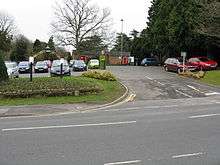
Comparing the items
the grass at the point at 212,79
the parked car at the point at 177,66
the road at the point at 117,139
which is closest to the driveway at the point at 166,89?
the grass at the point at 212,79

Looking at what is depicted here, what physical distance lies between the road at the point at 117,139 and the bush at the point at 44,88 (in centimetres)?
761

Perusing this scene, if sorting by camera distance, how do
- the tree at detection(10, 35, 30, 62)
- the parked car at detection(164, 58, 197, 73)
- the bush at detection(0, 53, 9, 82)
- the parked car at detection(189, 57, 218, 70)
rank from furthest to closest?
the tree at detection(10, 35, 30, 62) → the parked car at detection(189, 57, 218, 70) → the parked car at detection(164, 58, 197, 73) → the bush at detection(0, 53, 9, 82)

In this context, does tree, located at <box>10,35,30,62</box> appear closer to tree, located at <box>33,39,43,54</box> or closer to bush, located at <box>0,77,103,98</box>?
tree, located at <box>33,39,43,54</box>

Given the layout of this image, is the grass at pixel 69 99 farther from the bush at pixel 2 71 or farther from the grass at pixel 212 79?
the grass at pixel 212 79

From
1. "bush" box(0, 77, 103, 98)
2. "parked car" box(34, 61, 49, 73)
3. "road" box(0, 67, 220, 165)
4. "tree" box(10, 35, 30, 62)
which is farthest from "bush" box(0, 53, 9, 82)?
"tree" box(10, 35, 30, 62)

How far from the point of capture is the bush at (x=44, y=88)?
25.9m

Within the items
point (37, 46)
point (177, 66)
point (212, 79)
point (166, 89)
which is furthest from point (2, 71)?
point (37, 46)

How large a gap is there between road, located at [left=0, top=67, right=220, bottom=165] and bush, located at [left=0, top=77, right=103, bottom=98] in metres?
7.61

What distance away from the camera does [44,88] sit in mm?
26703

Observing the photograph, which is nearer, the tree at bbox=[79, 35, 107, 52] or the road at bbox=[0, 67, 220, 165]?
the road at bbox=[0, 67, 220, 165]

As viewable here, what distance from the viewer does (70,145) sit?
11773 millimetres

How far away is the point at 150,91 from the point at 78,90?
6647 mm

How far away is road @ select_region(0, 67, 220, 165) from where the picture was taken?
10.2 m

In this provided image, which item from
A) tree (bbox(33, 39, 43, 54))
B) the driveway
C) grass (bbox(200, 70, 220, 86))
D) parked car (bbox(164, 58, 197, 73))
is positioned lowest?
the driveway
